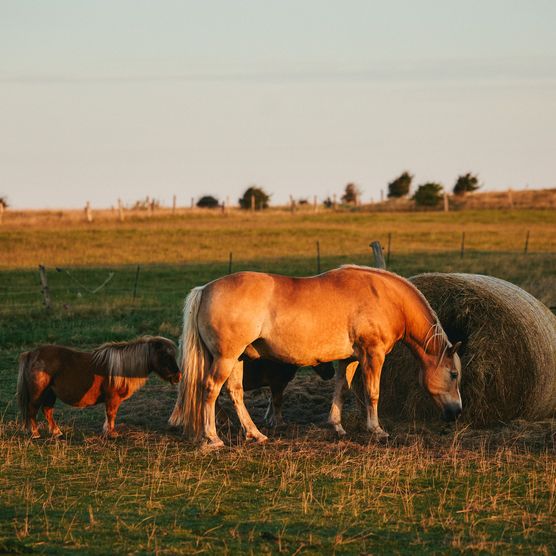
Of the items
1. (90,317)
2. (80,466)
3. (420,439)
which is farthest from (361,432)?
(90,317)

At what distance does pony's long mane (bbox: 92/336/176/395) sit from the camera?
992 centimetres

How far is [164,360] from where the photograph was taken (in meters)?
9.94

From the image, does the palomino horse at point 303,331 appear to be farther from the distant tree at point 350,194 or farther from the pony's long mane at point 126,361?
the distant tree at point 350,194

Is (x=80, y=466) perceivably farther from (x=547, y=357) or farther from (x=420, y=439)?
(x=547, y=357)

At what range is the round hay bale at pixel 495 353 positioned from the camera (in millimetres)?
10133

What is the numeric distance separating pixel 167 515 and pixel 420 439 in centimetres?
360

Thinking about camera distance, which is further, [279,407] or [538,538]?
[279,407]

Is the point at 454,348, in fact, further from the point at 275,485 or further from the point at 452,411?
the point at 275,485

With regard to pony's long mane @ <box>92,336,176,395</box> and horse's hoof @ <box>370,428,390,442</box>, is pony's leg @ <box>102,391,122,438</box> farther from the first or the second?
horse's hoof @ <box>370,428,390,442</box>

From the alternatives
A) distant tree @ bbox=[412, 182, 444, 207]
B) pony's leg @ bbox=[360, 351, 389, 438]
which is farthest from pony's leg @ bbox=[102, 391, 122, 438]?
distant tree @ bbox=[412, 182, 444, 207]

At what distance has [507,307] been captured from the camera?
33.8ft

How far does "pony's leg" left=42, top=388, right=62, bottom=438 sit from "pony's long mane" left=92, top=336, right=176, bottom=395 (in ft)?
1.97

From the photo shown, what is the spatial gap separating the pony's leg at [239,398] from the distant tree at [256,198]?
5459cm

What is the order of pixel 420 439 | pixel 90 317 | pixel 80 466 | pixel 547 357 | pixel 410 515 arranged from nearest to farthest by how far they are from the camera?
pixel 410 515 → pixel 80 466 → pixel 420 439 → pixel 547 357 → pixel 90 317
